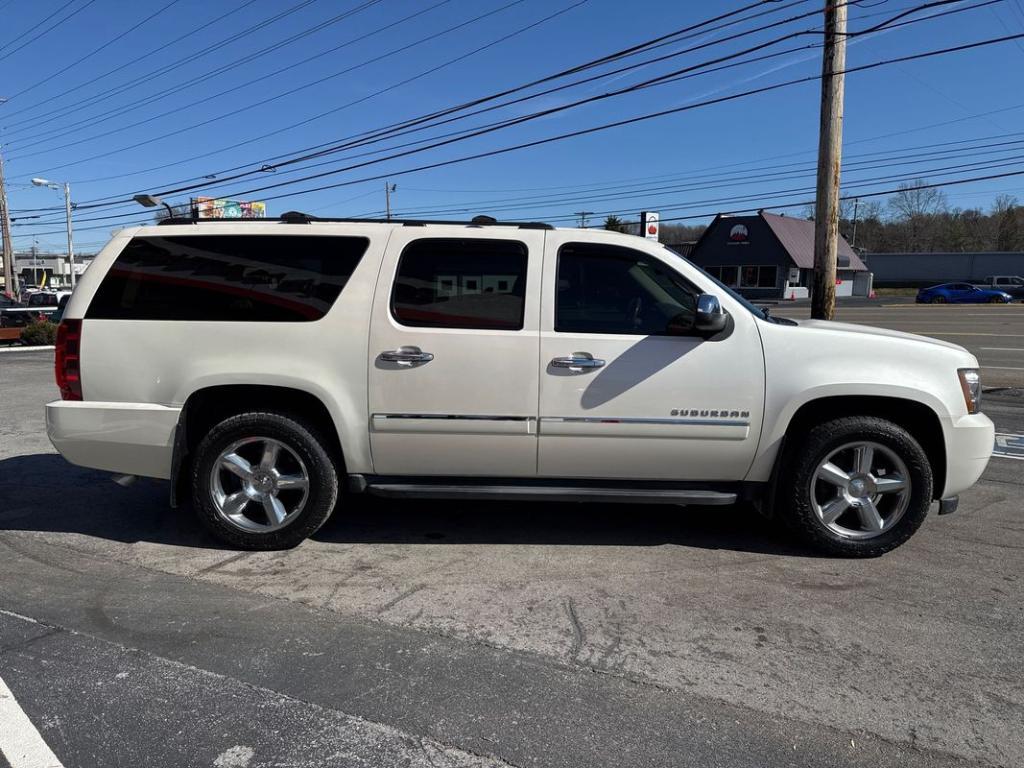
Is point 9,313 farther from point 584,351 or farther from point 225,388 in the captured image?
point 584,351

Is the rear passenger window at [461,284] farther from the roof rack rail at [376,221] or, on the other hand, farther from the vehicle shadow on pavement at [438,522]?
the vehicle shadow on pavement at [438,522]

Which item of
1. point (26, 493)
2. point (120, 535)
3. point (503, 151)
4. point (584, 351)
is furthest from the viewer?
point (503, 151)

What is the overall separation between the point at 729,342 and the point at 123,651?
3390 millimetres

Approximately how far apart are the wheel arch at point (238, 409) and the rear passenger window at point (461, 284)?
0.77m

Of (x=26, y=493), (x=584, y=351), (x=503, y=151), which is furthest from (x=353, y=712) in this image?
(x=503, y=151)

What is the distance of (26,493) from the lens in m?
5.64

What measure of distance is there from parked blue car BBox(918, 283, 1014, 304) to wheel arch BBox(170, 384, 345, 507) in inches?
1980

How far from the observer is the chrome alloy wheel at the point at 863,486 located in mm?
Answer: 4262

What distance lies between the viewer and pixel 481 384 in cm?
420

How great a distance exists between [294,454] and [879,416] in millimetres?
3447

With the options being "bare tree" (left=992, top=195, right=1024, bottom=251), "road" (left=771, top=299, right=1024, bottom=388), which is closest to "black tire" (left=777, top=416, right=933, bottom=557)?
"road" (left=771, top=299, right=1024, bottom=388)

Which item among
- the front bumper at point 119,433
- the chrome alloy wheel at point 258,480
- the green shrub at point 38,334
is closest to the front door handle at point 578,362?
the chrome alloy wheel at point 258,480

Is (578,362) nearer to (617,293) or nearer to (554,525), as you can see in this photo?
(617,293)

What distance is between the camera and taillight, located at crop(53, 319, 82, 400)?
4.32 m
